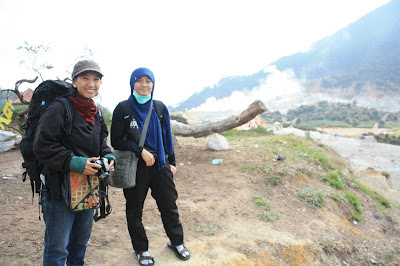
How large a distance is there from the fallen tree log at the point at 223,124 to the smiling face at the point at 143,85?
4584mm

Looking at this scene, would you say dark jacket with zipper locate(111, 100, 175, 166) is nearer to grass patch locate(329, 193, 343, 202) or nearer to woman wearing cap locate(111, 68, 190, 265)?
woman wearing cap locate(111, 68, 190, 265)

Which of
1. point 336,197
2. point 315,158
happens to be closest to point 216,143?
point 315,158

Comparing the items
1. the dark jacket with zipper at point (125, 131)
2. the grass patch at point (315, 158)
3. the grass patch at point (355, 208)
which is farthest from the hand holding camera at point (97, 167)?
the grass patch at point (315, 158)

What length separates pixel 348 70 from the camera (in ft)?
241

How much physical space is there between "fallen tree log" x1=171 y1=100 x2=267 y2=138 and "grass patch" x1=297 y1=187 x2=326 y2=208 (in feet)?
7.66

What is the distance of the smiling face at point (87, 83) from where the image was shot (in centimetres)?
180

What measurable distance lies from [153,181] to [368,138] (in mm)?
21252

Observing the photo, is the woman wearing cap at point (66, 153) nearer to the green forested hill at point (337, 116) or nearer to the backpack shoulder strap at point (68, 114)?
the backpack shoulder strap at point (68, 114)

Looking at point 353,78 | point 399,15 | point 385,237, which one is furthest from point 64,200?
point 399,15

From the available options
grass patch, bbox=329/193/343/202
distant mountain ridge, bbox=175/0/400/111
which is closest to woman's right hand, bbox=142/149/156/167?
grass patch, bbox=329/193/343/202

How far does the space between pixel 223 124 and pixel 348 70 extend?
79.7 meters

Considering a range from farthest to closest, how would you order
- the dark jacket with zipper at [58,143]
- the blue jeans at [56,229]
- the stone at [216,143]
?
the stone at [216,143] < the blue jeans at [56,229] < the dark jacket with zipper at [58,143]

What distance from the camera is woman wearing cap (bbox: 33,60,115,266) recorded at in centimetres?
159

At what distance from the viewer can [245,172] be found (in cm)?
550
